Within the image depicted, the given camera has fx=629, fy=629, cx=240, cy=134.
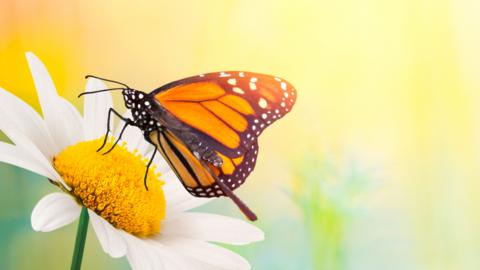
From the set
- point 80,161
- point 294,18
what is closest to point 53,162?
point 80,161

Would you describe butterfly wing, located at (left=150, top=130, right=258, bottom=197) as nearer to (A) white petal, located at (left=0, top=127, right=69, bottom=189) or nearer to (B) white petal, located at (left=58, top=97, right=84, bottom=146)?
(B) white petal, located at (left=58, top=97, right=84, bottom=146)

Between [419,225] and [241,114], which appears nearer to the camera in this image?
[241,114]

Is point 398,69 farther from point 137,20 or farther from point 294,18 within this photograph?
point 137,20

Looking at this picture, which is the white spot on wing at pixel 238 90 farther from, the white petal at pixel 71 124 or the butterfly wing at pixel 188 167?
the white petal at pixel 71 124

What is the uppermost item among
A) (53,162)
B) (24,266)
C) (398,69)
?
(398,69)

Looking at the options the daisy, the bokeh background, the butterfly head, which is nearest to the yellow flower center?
the daisy
